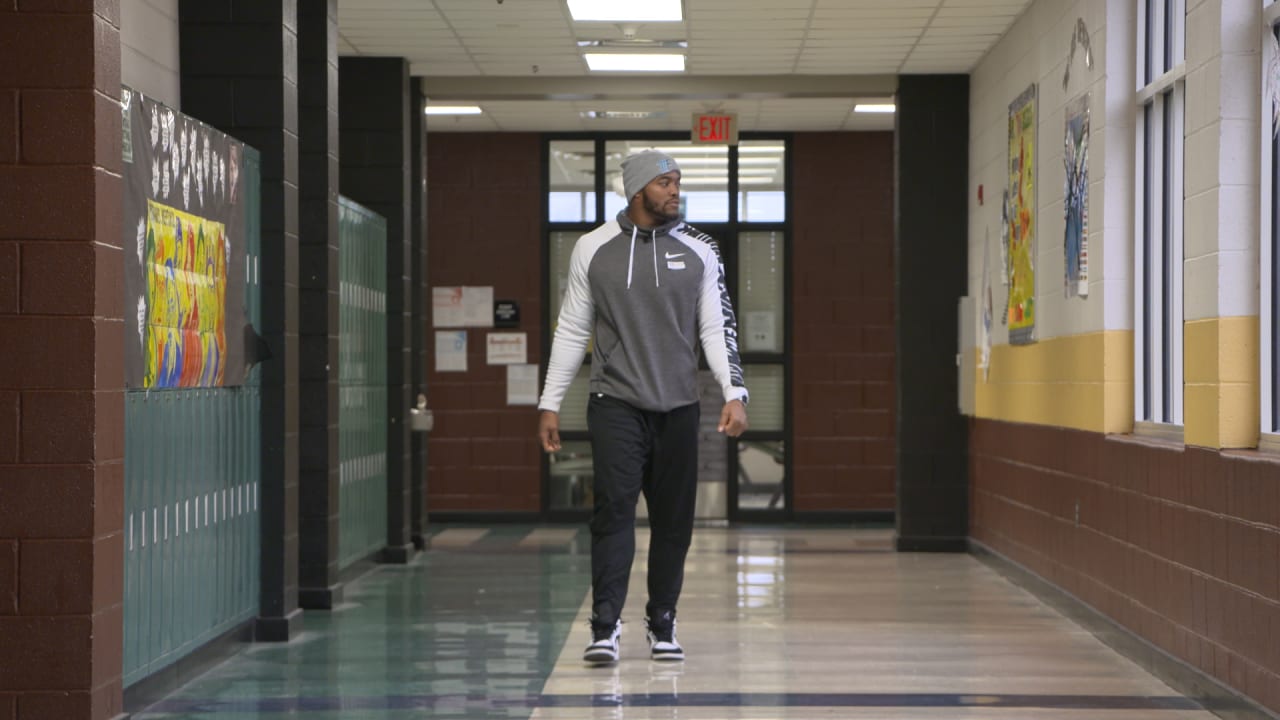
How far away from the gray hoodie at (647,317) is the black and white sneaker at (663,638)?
2.30ft

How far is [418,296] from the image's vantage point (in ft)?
31.0

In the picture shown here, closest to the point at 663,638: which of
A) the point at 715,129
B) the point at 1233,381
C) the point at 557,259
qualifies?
the point at 1233,381

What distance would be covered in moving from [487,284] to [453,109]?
1.50m

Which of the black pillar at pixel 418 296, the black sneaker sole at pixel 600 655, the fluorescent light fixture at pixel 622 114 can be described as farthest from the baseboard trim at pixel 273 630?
the fluorescent light fixture at pixel 622 114

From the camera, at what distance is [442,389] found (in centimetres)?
1191

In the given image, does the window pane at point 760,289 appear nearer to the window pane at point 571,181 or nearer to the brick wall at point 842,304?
the brick wall at point 842,304

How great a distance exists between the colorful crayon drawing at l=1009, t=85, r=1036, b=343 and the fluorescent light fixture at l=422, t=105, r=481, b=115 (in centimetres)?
379

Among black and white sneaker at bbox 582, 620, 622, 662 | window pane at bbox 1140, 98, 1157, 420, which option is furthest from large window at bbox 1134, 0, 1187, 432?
black and white sneaker at bbox 582, 620, 622, 662

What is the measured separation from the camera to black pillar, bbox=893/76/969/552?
9.64 metres

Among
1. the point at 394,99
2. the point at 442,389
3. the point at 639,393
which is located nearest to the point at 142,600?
the point at 639,393

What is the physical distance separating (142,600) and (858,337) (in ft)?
25.9

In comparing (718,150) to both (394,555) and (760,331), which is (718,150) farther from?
(394,555)

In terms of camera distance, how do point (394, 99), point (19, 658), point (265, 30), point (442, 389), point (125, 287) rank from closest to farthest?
point (19, 658), point (125, 287), point (265, 30), point (394, 99), point (442, 389)

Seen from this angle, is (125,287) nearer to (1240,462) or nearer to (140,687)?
(140,687)
